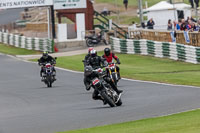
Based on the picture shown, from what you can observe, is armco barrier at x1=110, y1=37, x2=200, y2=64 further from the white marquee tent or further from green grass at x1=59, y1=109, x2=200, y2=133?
green grass at x1=59, y1=109, x2=200, y2=133

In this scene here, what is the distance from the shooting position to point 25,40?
160 feet

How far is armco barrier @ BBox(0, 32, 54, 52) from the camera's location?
45.3m

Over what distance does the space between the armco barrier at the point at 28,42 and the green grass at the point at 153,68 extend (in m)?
5.37

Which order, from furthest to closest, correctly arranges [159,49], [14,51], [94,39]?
[14,51] < [94,39] < [159,49]

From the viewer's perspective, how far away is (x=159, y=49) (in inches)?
1430

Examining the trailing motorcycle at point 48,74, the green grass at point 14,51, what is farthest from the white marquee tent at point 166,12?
the trailing motorcycle at point 48,74

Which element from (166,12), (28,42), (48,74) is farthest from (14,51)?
(48,74)

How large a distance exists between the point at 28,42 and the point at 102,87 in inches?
1283

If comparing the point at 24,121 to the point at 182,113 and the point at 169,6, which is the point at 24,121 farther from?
the point at 169,6

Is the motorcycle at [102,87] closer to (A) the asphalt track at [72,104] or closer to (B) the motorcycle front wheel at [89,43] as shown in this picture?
(A) the asphalt track at [72,104]

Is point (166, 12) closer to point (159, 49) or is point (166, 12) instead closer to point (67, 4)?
point (67, 4)

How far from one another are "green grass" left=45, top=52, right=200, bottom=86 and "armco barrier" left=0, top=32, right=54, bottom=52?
212 inches

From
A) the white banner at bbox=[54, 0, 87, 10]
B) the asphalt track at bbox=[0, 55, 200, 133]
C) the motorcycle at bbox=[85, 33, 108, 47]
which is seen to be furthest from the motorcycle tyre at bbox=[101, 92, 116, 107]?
the white banner at bbox=[54, 0, 87, 10]

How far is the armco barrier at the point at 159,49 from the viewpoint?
105 ft
